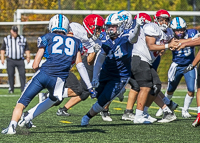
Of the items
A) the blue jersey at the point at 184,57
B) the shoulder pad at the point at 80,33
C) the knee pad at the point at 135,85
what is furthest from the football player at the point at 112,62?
the blue jersey at the point at 184,57

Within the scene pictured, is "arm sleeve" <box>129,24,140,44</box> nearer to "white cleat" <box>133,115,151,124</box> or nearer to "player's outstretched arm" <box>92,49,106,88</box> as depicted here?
"player's outstretched arm" <box>92,49,106,88</box>

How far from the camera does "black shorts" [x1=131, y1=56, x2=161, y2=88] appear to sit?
20.6ft

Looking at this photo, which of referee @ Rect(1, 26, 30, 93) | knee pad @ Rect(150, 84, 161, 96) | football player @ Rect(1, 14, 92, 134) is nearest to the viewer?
football player @ Rect(1, 14, 92, 134)

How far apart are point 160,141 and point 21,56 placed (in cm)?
711

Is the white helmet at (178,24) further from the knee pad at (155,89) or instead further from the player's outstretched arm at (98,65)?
the player's outstretched arm at (98,65)

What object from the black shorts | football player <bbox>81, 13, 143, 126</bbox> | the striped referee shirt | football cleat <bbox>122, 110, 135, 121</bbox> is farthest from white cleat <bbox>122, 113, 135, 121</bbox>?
the striped referee shirt

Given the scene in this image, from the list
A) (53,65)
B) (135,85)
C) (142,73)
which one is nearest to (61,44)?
(53,65)

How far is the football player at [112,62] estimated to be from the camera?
18.5 feet

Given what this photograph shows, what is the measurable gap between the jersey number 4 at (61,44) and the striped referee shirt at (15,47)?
6.32 metres

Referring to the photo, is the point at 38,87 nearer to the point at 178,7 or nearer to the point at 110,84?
the point at 110,84

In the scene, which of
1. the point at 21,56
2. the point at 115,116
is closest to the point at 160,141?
the point at 115,116

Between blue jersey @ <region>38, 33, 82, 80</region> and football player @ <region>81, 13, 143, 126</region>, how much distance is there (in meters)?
0.57

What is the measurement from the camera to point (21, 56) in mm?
11383

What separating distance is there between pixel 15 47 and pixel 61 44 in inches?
252
